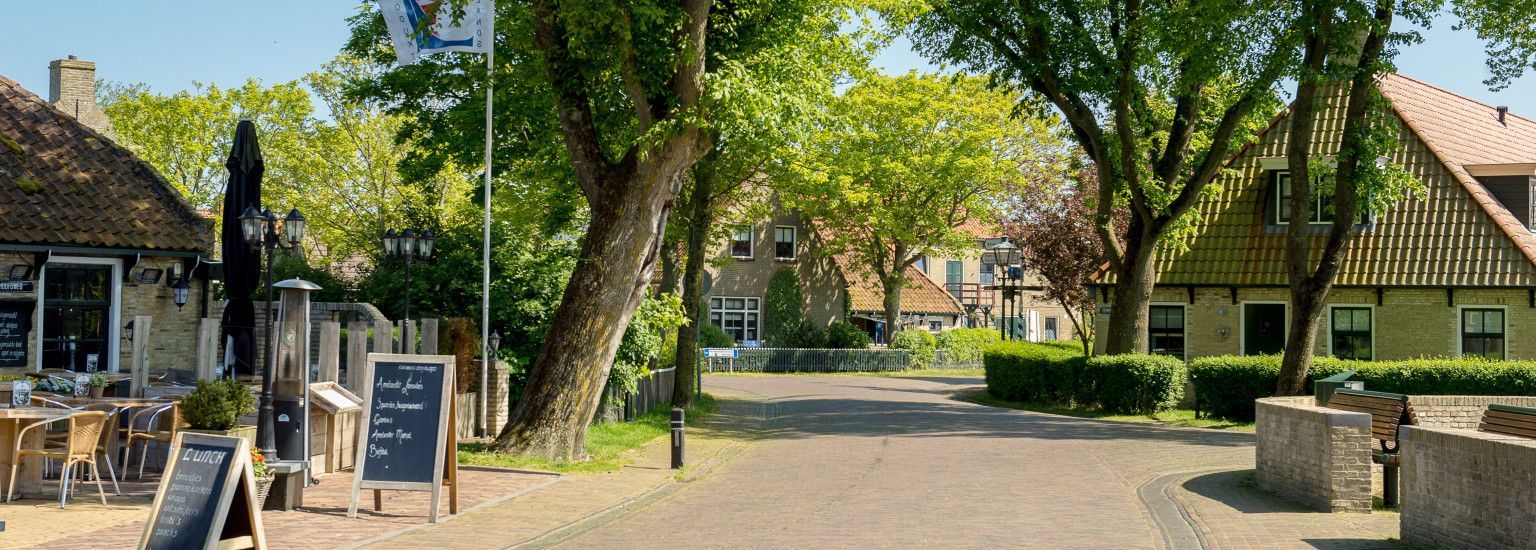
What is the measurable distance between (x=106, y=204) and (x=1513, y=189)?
27818 millimetres

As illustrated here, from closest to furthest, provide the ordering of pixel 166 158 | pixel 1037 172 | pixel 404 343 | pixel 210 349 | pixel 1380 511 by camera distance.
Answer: pixel 1380 511 → pixel 210 349 → pixel 404 343 → pixel 166 158 → pixel 1037 172

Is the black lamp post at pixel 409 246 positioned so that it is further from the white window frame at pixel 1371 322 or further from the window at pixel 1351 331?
the window at pixel 1351 331

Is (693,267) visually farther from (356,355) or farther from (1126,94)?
(356,355)

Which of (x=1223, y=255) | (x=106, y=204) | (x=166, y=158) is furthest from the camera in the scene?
(x=166, y=158)

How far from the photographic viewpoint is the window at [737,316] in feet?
174

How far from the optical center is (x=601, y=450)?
59.4ft

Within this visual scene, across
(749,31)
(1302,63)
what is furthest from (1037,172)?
(749,31)

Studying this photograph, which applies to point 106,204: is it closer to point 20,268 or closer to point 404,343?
point 20,268

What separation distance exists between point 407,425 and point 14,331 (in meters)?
10.5

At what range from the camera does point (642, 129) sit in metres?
16.1

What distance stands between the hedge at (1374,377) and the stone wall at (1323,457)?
32.9 feet

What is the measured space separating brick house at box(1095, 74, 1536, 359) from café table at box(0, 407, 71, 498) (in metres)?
23.9

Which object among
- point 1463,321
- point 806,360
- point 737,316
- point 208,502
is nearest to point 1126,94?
point 1463,321

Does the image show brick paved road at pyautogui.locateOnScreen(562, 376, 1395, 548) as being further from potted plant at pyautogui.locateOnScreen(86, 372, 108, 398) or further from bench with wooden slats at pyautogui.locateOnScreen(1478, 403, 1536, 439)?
potted plant at pyautogui.locateOnScreen(86, 372, 108, 398)
